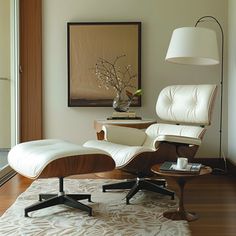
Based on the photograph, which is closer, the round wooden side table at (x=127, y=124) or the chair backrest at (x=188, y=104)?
the chair backrest at (x=188, y=104)

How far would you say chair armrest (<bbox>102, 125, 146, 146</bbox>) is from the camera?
119 inches

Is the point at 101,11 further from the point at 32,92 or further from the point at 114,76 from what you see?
the point at 32,92

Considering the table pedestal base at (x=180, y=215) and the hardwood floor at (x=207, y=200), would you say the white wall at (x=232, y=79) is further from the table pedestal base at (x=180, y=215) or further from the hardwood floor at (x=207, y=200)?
the table pedestal base at (x=180, y=215)

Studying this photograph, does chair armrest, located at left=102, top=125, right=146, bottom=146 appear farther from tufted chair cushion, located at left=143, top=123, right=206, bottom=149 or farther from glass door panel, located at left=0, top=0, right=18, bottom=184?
glass door panel, located at left=0, top=0, right=18, bottom=184

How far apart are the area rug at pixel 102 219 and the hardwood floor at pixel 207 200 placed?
10 cm

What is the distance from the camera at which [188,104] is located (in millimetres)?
3074

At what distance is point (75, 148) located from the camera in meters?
2.38

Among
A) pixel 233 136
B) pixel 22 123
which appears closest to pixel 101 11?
pixel 22 123

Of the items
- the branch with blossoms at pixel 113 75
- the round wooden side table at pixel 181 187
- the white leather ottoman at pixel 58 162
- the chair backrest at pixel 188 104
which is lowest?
the round wooden side table at pixel 181 187

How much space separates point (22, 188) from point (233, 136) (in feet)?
6.71

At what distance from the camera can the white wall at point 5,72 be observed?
3756mm

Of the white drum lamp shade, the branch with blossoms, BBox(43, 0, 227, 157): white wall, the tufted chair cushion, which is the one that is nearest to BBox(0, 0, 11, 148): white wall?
BBox(43, 0, 227, 157): white wall

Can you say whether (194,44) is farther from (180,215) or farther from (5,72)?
(5,72)

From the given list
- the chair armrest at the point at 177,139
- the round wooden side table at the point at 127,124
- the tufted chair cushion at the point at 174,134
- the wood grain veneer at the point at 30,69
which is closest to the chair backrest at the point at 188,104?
the tufted chair cushion at the point at 174,134
